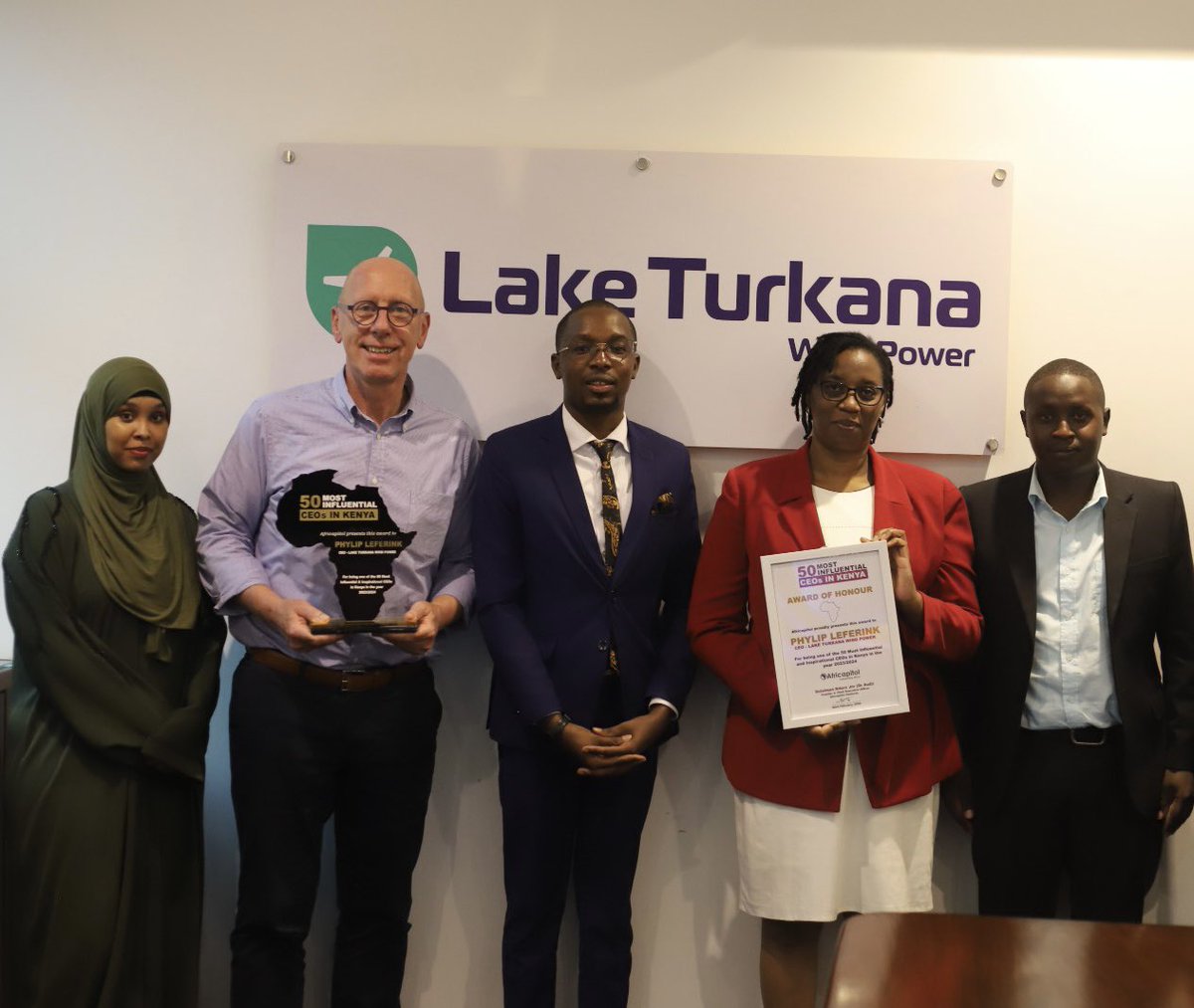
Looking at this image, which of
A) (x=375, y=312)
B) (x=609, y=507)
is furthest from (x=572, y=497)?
(x=375, y=312)

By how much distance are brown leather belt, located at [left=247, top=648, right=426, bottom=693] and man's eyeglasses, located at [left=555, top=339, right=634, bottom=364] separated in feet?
3.08

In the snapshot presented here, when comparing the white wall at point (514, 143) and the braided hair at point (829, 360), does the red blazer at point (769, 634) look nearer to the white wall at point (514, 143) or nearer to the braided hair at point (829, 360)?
the braided hair at point (829, 360)

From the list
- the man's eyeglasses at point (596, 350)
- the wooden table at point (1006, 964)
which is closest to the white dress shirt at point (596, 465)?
the man's eyeglasses at point (596, 350)

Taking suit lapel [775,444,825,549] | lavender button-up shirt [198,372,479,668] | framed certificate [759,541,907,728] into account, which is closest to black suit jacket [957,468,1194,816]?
framed certificate [759,541,907,728]

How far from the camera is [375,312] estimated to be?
2.84 m

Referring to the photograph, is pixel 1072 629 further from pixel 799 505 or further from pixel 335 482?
pixel 335 482

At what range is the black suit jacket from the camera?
2744 mm

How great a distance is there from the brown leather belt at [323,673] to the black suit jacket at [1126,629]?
1541 millimetres

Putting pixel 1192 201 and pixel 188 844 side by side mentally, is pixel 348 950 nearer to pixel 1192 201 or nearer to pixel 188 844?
pixel 188 844

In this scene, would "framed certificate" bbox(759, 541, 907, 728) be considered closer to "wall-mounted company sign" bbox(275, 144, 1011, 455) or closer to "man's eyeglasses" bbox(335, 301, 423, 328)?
"wall-mounted company sign" bbox(275, 144, 1011, 455)

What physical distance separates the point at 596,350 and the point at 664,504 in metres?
0.43

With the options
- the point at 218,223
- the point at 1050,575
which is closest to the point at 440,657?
the point at 218,223

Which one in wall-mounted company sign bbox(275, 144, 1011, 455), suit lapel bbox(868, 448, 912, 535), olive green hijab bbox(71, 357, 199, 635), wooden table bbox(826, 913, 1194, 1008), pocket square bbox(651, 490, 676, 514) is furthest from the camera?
wall-mounted company sign bbox(275, 144, 1011, 455)

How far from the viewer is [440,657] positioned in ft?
10.4
